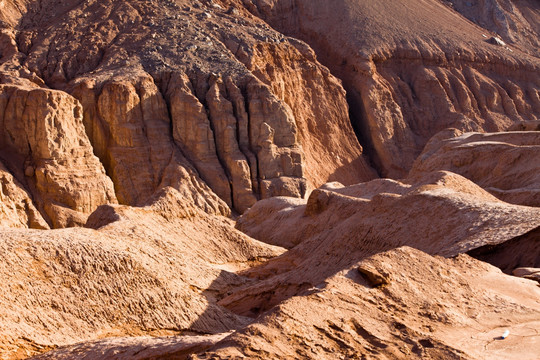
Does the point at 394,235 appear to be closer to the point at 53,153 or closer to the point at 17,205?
the point at 17,205

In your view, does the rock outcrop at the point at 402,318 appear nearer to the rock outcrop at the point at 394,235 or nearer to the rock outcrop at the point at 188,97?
the rock outcrop at the point at 394,235

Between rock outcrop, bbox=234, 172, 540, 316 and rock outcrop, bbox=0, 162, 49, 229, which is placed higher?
rock outcrop, bbox=234, 172, 540, 316

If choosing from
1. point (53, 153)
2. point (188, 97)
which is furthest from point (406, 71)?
point (53, 153)

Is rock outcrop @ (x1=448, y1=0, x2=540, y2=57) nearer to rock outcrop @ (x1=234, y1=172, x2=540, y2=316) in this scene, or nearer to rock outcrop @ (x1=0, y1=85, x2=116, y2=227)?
rock outcrop @ (x1=0, y1=85, x2=116, y2=227)

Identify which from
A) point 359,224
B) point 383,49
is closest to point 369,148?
point 383,49

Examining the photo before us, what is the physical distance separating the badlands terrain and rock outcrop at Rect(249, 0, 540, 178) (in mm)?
132

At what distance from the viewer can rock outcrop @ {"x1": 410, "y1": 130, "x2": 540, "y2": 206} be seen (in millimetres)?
18150

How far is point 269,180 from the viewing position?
3475cm

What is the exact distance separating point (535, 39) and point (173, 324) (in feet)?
177

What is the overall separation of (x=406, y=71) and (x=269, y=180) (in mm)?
16813

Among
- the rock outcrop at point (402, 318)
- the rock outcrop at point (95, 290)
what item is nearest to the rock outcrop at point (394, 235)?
the rock outcrop at point (95, 290)

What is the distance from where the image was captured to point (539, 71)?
5194 cm

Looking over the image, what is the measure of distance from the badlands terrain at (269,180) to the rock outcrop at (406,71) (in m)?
0.13

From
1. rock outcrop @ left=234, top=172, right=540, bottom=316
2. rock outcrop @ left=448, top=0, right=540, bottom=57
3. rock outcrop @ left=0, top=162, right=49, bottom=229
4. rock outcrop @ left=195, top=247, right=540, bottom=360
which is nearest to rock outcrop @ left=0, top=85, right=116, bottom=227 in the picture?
rock outcrop @ left=0, top=162, right=49, bottom=229
